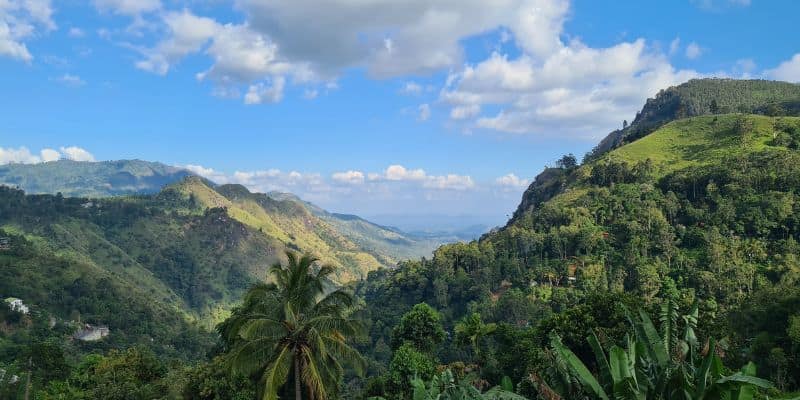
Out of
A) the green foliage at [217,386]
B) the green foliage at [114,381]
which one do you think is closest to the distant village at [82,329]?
the green foliage at [114,381]

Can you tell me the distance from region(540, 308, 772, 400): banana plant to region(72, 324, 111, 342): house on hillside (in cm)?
13025

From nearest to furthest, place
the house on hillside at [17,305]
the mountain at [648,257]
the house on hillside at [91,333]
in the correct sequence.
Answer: the mountain at [648,257] < the house on hillside at [17,305] < the house on hillside at [91,333]

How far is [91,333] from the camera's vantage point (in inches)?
4643

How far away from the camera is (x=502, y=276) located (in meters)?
94.7

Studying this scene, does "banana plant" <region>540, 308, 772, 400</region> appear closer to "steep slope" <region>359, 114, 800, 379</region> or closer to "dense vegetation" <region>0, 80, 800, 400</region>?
"dense vegetation" <region>0, 80, 800, 400</region>

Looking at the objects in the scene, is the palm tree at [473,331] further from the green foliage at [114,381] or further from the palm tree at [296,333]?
the palm tree at [296,333]

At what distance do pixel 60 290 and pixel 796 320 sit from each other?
15022cm

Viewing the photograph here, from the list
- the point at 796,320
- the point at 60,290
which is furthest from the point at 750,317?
the point at 60,290

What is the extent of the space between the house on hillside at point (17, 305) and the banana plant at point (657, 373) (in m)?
132

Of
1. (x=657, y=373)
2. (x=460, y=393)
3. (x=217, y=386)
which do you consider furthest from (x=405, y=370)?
(x=657, y=373)

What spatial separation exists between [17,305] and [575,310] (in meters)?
123

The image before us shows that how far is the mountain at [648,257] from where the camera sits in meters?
34.6

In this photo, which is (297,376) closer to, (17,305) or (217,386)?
(217,386)

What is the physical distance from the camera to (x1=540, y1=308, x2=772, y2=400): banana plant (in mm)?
8148
